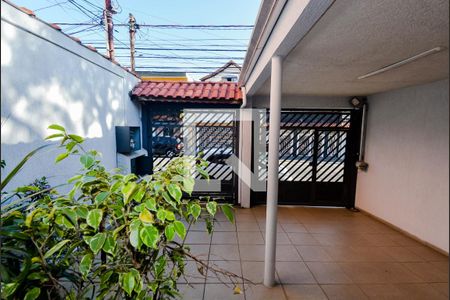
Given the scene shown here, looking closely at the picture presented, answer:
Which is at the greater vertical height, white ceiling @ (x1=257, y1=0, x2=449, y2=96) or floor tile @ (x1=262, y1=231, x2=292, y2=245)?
white ceiling @ (x1=257, y1=0, x2=449, y2=96)

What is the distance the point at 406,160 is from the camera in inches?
141

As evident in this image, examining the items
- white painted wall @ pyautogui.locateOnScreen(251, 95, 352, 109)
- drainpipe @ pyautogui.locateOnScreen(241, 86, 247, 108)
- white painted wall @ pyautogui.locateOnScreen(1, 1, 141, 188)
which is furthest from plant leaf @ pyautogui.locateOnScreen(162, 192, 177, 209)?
white painted wall @ pyautogui.locateOnScreen(251, 95, 352, 109)

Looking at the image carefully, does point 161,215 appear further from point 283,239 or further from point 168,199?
point 283,239

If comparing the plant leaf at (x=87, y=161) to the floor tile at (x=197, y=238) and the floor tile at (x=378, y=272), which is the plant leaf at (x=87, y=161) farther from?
the floor tile at (x=378, y=272)

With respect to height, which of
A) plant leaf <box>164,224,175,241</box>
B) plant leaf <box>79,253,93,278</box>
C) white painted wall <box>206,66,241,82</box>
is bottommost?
plant leaf <box>79,253,93,278</box>

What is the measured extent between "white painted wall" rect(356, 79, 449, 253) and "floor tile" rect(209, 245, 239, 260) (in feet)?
7.54

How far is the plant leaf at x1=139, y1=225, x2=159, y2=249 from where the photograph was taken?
106cm

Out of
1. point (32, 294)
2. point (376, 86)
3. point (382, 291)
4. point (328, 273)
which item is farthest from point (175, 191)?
point (376, 86)

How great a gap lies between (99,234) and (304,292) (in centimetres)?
204

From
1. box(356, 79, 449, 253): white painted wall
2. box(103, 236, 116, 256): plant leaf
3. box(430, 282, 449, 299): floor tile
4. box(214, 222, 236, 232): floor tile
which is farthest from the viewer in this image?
box(214, 222, 236, 232): floor tile

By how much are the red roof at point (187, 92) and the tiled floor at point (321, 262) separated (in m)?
2.23

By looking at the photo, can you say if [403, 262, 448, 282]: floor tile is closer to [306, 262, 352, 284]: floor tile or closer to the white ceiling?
[306, 262, 352, 284]: floor tile

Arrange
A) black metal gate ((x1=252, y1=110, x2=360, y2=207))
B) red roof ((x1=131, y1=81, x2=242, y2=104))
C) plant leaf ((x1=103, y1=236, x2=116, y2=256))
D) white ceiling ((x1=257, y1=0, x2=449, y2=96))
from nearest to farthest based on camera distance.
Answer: plant leaf ((x1=103, y1=236, x2=116, y2=256)), white ceiling ((x1=257, y1=0, x2=449, y2=96)), red roof ((x1=131, y1=81, x2=242, y2=104)), black metal gate ((x1=252, y1=110, x2=360, y2=207))

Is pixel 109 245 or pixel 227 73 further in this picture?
pixel 227 73
